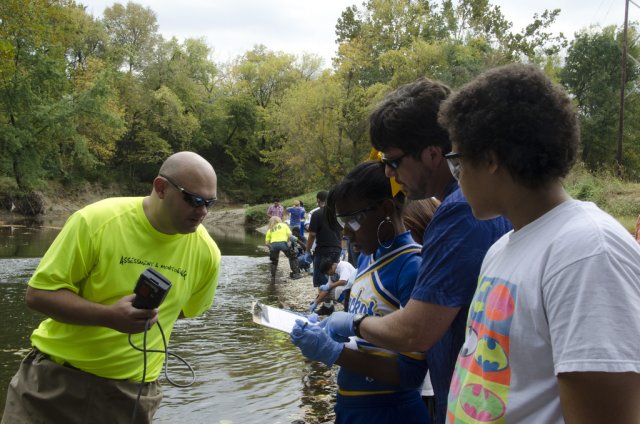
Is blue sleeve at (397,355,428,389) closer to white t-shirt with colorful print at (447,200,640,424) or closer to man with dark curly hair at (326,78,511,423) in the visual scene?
man with dark curly hair at (326,78,511,423)

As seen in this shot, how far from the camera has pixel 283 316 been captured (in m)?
2.54

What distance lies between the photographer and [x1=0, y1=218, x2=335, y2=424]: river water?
16.8ft

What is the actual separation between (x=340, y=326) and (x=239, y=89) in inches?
2250

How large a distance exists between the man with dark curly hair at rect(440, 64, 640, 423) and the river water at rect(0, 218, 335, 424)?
12.1 ft

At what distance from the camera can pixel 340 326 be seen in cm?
216

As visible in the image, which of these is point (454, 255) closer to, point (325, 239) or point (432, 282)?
point (432, 282)

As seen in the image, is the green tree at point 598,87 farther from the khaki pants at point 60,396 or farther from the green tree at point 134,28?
the khaki pants at point 60,396

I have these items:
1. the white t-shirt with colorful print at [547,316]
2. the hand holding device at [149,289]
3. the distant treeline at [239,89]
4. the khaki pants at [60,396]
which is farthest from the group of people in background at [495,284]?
the distant treeline at [239,89]

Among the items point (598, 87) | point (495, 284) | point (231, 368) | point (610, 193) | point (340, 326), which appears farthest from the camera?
point (598, 87)

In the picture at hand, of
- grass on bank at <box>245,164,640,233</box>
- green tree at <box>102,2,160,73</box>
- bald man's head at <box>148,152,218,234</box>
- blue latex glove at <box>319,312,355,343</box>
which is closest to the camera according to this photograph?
blue latex glove at <box>319,312,355,343</box>

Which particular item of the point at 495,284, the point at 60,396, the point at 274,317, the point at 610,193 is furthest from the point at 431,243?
the point at 610,193

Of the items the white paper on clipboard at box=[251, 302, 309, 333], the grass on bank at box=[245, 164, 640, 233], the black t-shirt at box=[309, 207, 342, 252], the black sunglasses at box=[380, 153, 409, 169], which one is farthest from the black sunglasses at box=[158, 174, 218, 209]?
the grass on bank at box=[245, 164, 640, 233]

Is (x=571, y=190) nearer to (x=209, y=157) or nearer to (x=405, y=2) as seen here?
(x=405, y=2)

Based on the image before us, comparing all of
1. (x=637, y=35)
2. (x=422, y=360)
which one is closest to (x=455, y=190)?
(x=422, y=360)
